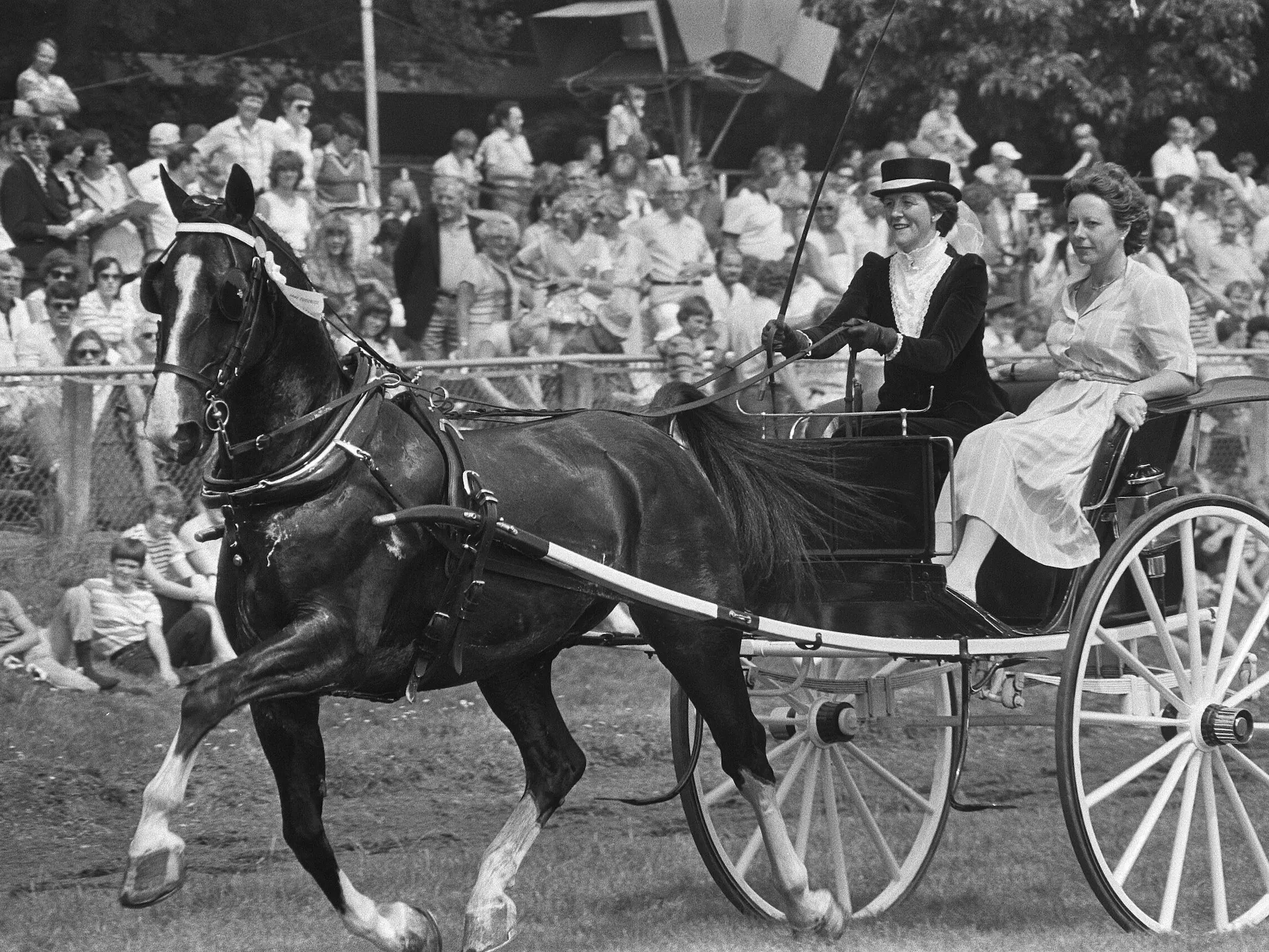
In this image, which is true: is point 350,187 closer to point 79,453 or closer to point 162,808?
point 79,453

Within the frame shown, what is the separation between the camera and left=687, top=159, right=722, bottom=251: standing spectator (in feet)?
43.9

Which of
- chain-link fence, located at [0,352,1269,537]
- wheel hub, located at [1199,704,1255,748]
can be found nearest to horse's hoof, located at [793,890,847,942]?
wheel hub, located at [1199,704,1255,748]

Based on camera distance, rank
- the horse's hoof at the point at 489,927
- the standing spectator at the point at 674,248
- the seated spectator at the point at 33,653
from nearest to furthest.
Result: the horse's hoof at the point at 489,927 < the seated spectator at the point at 33,653 < the standing spectator at the point at 674,248

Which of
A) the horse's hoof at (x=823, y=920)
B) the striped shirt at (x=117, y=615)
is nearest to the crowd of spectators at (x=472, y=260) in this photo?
the striped shirt at (x=117, y=615)

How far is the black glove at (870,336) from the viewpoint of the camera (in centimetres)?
595

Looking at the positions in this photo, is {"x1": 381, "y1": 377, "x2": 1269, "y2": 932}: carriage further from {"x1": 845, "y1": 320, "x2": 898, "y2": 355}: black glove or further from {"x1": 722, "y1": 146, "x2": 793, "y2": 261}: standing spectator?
{"x1": 722, "y1": 146, "x2": 793, "y2": 261}: standing spectator

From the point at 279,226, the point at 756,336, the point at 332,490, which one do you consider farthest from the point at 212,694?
the point at 279,226

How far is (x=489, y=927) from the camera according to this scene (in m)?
5.41

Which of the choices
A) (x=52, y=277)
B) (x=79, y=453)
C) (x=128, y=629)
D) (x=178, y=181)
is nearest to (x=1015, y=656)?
(x=128, y=629)

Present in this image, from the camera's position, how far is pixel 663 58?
17.5 m

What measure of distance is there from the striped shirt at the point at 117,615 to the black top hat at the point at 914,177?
408cm

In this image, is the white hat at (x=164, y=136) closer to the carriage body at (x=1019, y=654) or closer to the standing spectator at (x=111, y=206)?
the standing spectator at (x=111, y=206)

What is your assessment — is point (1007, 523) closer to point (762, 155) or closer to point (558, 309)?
point (558, 309)

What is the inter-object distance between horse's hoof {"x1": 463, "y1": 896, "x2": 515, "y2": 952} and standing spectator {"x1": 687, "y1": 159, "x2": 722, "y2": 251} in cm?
822
